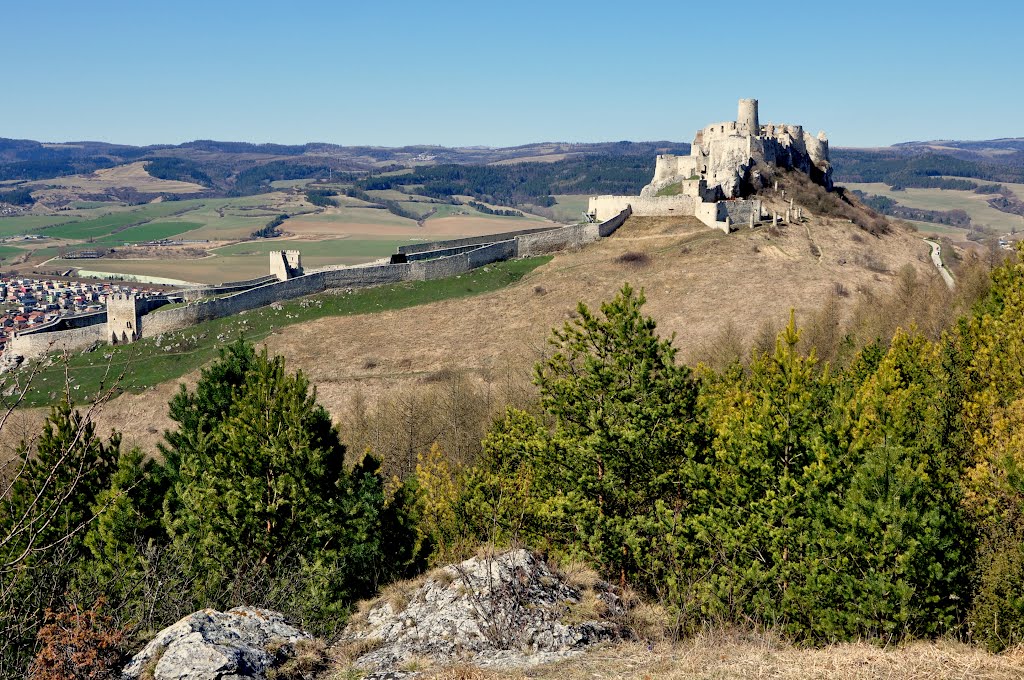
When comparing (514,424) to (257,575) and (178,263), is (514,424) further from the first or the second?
(178,263)

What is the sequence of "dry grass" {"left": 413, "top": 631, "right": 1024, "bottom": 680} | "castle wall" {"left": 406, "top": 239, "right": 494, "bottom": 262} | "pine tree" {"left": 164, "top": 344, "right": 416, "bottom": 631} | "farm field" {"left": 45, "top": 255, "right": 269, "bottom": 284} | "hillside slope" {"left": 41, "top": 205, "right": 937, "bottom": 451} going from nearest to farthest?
"dry grass" {"left": 413, "top": 631, "right": 1024, "bottom": 680}
"pine tree" {"left": 164, "top": 344, "right": 416, "bottom": 631}
"hillside slope" {"left": 41, "top": 205, "right": 937, "bottom": 451}
"castle wall" {"left": 406, "top": 239, "right": 494, "bottom": 262}
"farm field" {"left": 45, "top": 255, "right": 269, "bottom": 284}

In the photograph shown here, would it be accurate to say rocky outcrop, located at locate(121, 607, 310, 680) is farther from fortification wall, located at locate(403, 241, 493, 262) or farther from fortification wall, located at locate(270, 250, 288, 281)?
fortification wall, located at locate(403, 241, 493, 262)

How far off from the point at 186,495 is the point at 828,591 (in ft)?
57.2

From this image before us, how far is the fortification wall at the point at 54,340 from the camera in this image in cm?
5994

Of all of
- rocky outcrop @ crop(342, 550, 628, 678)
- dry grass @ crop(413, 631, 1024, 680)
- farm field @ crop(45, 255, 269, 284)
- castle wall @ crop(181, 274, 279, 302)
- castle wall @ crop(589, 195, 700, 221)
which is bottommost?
farm field @ crop(45, 255, 269, 284)

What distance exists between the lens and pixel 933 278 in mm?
63000

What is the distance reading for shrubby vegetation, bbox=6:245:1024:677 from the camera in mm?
16891

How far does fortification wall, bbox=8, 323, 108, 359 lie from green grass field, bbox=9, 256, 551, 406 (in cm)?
146

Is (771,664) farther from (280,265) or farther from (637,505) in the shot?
(280,265)

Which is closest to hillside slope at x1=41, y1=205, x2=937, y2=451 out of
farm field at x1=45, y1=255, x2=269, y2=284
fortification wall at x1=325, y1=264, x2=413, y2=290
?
fortification wall at x1=325, y1=264, x2=413, y2=290

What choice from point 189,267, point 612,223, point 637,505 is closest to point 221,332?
point 612,223

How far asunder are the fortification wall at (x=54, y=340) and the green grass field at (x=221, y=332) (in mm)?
1462

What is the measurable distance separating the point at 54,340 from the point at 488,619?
182 feet

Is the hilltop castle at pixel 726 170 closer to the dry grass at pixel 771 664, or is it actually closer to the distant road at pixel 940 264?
the distant road at pixel 940 264
